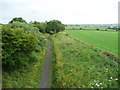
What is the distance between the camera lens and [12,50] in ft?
35.4

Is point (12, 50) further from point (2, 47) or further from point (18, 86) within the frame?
point (18, 86)

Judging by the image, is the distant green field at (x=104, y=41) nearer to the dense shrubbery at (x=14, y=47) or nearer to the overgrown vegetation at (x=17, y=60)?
the overgrown vegetation at (x=17, y=60)

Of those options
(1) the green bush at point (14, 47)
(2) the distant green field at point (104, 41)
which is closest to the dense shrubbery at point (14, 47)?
(1) the green bush at point (14, 47)

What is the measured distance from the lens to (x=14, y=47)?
36.4 feet

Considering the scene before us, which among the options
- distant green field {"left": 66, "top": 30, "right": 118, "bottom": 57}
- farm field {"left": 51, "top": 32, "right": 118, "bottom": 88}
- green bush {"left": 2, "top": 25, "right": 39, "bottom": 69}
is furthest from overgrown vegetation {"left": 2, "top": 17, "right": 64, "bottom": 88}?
distant green field {"left": 66, "top": 30, "right": 118, "bottom": 57}

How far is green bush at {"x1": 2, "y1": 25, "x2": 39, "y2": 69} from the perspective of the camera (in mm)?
10649

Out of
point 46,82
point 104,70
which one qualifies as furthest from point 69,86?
point 104,70

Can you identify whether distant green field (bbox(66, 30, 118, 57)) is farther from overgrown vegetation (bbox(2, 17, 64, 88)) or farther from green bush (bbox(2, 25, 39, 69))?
green bush (bbox(2, 25, 39, 69))

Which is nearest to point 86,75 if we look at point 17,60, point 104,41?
point 17,60

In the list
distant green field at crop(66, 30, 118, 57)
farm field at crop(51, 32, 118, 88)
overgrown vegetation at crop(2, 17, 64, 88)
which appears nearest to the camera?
farm field at crop(51, 32, 118, 88)

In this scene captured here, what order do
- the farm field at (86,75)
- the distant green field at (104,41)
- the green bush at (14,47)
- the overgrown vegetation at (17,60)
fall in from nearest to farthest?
the farm field at (86,75) < the overgrown vegetation at (17,60) < the green bush at (14,47) < the distant green field at (104,41)

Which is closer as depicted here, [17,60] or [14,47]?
[14,47]

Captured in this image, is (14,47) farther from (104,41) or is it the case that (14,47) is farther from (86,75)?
(104,41)

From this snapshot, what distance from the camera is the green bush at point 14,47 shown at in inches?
419
